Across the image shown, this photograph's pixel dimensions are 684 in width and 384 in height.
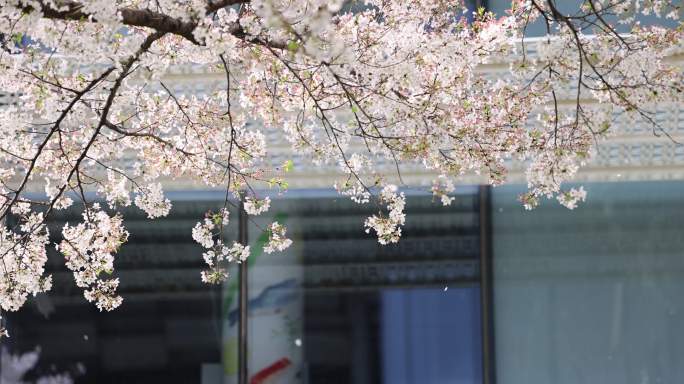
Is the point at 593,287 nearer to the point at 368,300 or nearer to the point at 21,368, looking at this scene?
the point at 368,300

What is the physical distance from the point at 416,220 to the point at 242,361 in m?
1.69

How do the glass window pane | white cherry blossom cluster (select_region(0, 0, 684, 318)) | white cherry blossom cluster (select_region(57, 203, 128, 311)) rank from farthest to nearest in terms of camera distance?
the glass window pane, white cherry blossom cluster (select_region(57, 203, 128, 311)), white cherry blossom cluster (select_region(0, 0, 684, 318))

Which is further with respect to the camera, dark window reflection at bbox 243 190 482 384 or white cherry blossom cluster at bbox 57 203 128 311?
dark window reflection at bbox 243 190 482 384

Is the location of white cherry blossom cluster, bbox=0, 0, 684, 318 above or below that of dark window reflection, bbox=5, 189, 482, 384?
above

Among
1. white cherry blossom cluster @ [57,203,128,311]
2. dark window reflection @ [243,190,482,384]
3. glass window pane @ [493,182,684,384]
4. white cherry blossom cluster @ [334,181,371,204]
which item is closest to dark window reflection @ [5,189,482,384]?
dark window reflection @ [243,190,482,384]

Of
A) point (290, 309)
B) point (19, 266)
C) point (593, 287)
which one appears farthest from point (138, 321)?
point (593, 287)

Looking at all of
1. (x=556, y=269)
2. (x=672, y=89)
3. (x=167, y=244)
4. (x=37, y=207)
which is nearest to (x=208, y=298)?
(x=167, y=244)

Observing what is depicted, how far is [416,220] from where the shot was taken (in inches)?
308

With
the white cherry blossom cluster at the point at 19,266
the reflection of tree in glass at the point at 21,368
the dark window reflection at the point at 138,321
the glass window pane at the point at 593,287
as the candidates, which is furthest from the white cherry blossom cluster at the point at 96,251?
the glass window pane at the point at 593,287

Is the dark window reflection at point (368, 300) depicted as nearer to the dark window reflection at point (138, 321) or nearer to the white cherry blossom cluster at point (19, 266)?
the dark window reflection at point (138, 321)

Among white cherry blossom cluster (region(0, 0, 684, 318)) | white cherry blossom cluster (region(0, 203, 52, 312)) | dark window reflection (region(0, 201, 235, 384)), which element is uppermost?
white cherry blossom cluster (region(0, 0, 684, 318))

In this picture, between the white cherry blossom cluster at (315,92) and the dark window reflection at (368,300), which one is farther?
the dark window reflection at (368,300)

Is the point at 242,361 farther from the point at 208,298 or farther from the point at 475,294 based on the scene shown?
the point at 475,294

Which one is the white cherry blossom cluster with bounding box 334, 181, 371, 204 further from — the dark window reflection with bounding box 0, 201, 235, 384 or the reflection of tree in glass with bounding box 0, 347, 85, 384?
the reflection of tree in glass with bounding box 0, 347, 85, 384
